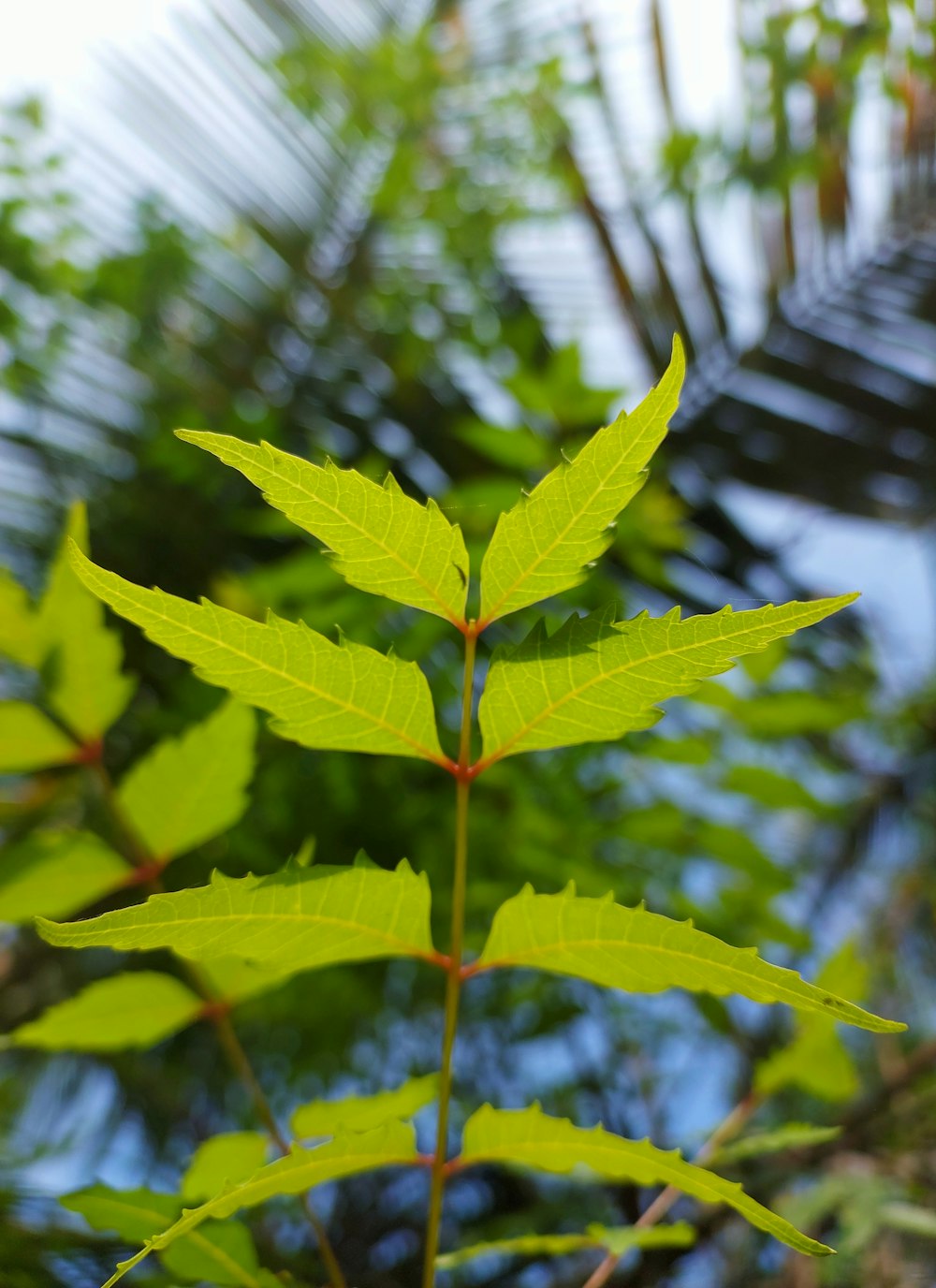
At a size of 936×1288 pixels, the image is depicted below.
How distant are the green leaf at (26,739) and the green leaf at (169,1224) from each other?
0.21m

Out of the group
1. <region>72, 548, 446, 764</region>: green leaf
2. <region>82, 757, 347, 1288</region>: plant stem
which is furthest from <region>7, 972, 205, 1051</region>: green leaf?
<region>72, 548, 446, 764</region>: green leaf

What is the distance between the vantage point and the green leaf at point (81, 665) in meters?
0.48

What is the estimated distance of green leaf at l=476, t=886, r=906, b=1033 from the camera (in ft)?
0.82

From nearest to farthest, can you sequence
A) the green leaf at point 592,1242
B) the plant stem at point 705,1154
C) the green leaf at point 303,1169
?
1. the green leaf at point 303,1169
2. the green leaf at point 592,1242
3. the plant stem at point 705,1154

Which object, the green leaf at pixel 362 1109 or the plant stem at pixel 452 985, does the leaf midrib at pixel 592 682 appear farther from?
the green leaf at pixel 362 1109

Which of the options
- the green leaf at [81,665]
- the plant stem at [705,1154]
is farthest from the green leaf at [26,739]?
the plant stem at [705,1154]

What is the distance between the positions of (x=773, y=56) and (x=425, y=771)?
3.22 ft

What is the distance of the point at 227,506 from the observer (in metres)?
1.24

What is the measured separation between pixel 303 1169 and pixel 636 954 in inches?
4.4

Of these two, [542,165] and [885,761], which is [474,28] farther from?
[885,761]

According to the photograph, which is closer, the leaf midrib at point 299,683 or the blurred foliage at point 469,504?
the leaf midrib at point 299,683

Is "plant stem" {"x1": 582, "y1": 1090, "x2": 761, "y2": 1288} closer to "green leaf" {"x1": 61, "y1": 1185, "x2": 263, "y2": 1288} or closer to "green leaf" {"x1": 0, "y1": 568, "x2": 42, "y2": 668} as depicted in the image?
"green leaf" {"x1": 61, "y1": 1185, "x2": 263, "y2": 1288}

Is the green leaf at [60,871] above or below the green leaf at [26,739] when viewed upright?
below

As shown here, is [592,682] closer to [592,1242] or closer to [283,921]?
[283,921]
